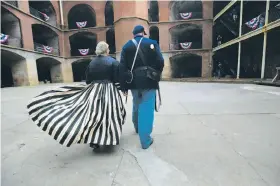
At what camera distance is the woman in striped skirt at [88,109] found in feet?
6.77

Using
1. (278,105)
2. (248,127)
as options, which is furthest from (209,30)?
(248,127)

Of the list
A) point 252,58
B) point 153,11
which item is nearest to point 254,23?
point 252,58

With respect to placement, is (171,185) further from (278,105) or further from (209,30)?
(209,30)

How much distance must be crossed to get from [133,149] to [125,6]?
18105mm

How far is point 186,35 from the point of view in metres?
23.2

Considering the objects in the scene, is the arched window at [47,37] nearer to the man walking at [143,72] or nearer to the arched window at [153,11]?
the arched window at [153,11]

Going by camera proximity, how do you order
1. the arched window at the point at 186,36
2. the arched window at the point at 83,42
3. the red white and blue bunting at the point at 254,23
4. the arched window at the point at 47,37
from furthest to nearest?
the arched window at the point at 83,42 → the arched window at the point at 186,36 → the arched window at the point at 47,37 → the red white and blue bunting at the point at 254,23

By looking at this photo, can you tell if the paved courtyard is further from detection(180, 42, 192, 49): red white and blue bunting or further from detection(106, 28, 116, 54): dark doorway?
detection(106, 28, 116, 54): dark doorway

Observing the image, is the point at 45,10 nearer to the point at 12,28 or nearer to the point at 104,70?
the point at 12,28

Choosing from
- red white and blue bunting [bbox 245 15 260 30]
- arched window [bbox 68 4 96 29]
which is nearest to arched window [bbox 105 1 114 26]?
arched window [bbox 68 4 96 29]

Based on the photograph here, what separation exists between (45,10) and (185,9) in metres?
16.6

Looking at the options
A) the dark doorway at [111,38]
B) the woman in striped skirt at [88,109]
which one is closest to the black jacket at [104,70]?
the woman in striped skirt at [88,109]

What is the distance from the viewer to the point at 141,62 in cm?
232

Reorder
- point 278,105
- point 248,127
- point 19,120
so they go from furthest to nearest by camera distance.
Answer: point 278,105, point 19,120, point 248,127
